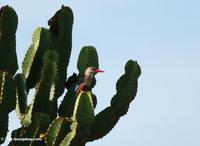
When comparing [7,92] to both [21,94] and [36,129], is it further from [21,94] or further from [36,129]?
[36,129]

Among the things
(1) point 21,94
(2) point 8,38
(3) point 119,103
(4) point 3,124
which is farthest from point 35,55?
(3) point 119,103

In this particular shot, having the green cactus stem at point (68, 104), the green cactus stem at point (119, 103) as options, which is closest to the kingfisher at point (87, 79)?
the green cactus stem at point (68, 104)

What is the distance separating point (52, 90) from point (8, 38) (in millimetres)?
990

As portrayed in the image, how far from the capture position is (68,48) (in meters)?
9.98

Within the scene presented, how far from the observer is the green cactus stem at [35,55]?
9633 mm

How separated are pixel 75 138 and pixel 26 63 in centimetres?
160

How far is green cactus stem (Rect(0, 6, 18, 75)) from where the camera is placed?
952 cm

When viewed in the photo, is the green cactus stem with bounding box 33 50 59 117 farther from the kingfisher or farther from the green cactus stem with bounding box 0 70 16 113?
the kingfisher

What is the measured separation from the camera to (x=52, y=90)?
9305 millimetres

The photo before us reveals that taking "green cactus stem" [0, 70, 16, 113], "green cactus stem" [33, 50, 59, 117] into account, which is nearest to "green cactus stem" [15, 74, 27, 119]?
"green cactus stem" [33, 50, 59, 117]

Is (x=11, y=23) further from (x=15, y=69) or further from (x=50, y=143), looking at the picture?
(x=50, y=143)

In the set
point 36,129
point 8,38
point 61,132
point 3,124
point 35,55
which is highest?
point 8,38

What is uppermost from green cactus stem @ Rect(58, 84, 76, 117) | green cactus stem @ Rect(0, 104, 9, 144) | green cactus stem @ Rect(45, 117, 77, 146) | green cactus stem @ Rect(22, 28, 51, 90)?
green cactus stem @ Rect(22, 28, 51, 90)

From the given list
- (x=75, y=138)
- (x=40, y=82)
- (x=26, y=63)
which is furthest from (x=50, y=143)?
(x=26, y=63)
